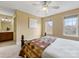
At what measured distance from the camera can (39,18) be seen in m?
6.52

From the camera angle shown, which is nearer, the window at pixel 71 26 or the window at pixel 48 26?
the window at pixel 71 26

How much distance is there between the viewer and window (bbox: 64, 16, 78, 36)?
389 cm

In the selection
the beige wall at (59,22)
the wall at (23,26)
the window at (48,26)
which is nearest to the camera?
the beige wall at (59,22)

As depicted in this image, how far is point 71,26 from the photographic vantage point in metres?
4.15

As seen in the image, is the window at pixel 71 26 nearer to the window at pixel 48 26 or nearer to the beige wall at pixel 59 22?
the beige wall at pixel 59 22

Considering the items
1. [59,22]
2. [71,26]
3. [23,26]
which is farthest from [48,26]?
[71,26]

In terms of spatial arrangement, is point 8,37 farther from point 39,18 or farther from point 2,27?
point 39,18

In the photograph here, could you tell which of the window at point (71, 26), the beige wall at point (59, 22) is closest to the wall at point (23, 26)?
the beige wall at point (59, 22)

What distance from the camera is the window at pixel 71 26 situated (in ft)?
12.8

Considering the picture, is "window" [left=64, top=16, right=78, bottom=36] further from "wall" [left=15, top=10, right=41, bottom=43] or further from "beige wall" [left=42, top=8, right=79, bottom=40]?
"wall" [left=15, top=10, right=41, bottom=43]

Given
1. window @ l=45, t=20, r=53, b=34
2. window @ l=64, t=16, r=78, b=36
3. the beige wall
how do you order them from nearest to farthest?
window @ l=64, t=16, r=78, b=36
the beige wall
window @ l=45, t=20, r=53, b=34

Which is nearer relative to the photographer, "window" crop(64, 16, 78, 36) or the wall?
"window" crop(64, 16, 78, 36)

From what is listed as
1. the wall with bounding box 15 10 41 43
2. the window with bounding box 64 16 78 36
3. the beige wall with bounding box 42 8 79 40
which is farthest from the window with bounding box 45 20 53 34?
the window with bounding box 64 16 78 36

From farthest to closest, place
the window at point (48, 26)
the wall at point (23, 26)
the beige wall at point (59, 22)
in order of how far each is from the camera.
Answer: the window at point (48, 26)
the wall at point (23, 26)
the beige wall at point (59, 22)
